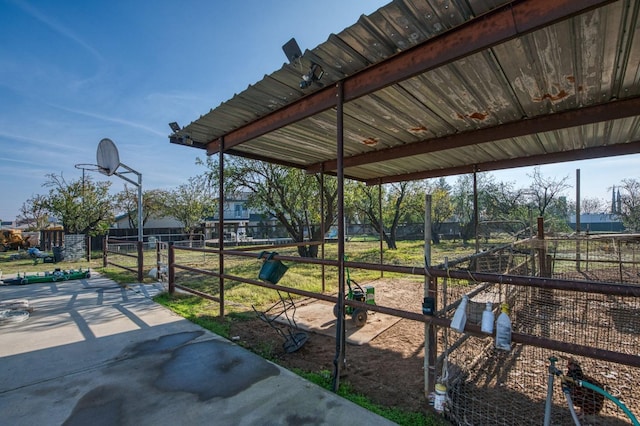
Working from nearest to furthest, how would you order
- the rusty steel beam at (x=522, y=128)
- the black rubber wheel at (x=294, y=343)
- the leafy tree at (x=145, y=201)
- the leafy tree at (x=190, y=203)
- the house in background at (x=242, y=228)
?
1. the rusty steel beam at (x=522, y=128)
2. the black rubber wheel at (x=294, y=343)
3. the house in background at (x=242, y=228)
4. the leafy tree at (x=190, y=203)
5. the leafy tree at (x=145, y=201)

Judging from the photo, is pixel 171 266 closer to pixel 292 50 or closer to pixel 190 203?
pixel 292 50

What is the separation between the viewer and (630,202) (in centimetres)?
1586

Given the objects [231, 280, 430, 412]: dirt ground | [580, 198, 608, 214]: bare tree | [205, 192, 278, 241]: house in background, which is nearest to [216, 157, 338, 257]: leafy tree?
[205, 192, 278, 241]: house in background

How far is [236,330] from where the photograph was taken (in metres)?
3.71

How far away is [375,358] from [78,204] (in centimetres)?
1801

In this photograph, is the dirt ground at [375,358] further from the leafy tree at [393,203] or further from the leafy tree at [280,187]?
the leafy tree at [393,203]

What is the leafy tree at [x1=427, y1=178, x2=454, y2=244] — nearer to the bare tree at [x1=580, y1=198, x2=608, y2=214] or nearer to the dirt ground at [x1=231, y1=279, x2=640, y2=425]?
the bare tree at [x1=580, y1=198, x2=608, y2=214]

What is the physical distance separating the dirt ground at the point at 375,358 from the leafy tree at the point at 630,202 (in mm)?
17744

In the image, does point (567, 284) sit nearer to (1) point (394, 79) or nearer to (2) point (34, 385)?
(1) point (394, 79)

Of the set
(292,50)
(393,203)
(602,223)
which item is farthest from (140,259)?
(602,223)

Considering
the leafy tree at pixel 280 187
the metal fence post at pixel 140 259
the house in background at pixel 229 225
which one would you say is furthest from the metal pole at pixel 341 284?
the house in background at pixel 229 225

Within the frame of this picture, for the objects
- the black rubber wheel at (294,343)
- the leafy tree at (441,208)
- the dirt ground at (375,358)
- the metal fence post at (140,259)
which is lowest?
the dirt ground at (375,358)

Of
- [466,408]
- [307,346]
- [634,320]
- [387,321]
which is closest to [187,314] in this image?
[307,346]

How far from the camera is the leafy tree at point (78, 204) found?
14.8 meters
